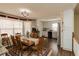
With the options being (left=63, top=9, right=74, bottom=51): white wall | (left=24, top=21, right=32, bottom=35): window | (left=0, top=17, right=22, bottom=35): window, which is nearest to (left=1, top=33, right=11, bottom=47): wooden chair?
(left=0, top=17, right=22, bottom=35): window

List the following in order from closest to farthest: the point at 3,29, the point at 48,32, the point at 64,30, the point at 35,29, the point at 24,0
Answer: the point at 24,0 < the point at 64,30 < the point at 3,29 < the point at 35,29 < the point at 48,32

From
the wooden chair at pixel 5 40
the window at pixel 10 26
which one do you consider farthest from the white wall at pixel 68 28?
the window at pixel 10 26

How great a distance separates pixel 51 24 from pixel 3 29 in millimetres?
4895

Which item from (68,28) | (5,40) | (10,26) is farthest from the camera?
(10,26)

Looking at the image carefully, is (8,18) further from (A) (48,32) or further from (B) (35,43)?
(A) (48,32)

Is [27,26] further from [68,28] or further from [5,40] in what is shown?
[68,28]

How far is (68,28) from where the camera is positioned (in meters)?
4.54

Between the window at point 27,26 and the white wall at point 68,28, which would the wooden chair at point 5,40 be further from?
the white wall at point 68,28

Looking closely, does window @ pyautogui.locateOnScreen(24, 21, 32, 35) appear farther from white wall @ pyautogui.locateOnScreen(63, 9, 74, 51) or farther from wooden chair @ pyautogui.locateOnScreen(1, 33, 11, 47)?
white wall @ pyautogui.locateOnScreen(63, 9, 74, 51)

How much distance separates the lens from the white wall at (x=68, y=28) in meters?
4.48

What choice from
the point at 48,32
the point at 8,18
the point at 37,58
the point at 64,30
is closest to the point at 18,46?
the point at 8,18

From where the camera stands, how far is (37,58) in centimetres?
140

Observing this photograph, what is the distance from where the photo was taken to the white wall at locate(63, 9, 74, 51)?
448 cm

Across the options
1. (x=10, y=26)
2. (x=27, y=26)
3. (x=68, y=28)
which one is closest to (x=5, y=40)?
(x=10, y=26)
